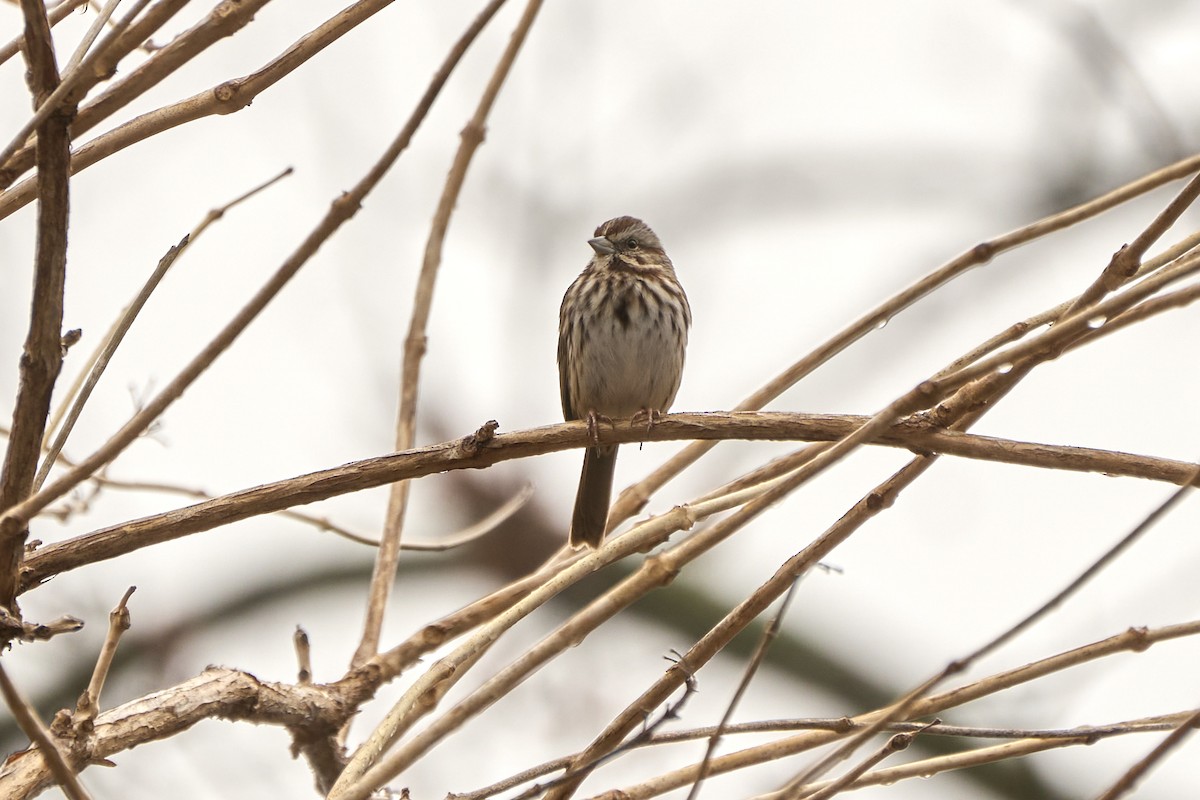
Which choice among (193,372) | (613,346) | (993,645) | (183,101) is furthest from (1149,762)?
(613,346)

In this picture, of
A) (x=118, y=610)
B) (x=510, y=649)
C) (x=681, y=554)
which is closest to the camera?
(x=118, y=610)

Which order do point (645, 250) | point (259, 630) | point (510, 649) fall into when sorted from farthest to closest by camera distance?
point (259, 630) < point (645, 250) < point (510, 649)

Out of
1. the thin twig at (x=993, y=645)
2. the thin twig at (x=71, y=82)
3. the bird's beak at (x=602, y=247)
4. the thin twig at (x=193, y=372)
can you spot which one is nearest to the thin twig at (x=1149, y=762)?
the thin twig at (x=993, y=645)

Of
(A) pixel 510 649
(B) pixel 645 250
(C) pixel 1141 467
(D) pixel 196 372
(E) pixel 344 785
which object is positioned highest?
(B) pixel 645 250

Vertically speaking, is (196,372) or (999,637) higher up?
(196,372)

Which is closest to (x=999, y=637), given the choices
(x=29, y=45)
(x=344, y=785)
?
(x=344, y=785)

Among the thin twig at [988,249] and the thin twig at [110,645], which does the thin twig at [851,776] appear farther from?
the thin twig at [110,645]

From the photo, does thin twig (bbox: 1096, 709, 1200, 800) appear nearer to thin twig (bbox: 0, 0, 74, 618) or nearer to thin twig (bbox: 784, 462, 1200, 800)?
thin twig (bbox: 784, 462, 1200, 800)

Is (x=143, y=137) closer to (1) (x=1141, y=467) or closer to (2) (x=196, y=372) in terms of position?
(2) (x=196, y=372)

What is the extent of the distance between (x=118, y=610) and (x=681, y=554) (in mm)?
955

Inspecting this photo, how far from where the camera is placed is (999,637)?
169 centimetres

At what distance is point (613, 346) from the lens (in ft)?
18.1

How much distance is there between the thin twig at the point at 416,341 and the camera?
11.1ft

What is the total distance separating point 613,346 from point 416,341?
6.35ft
